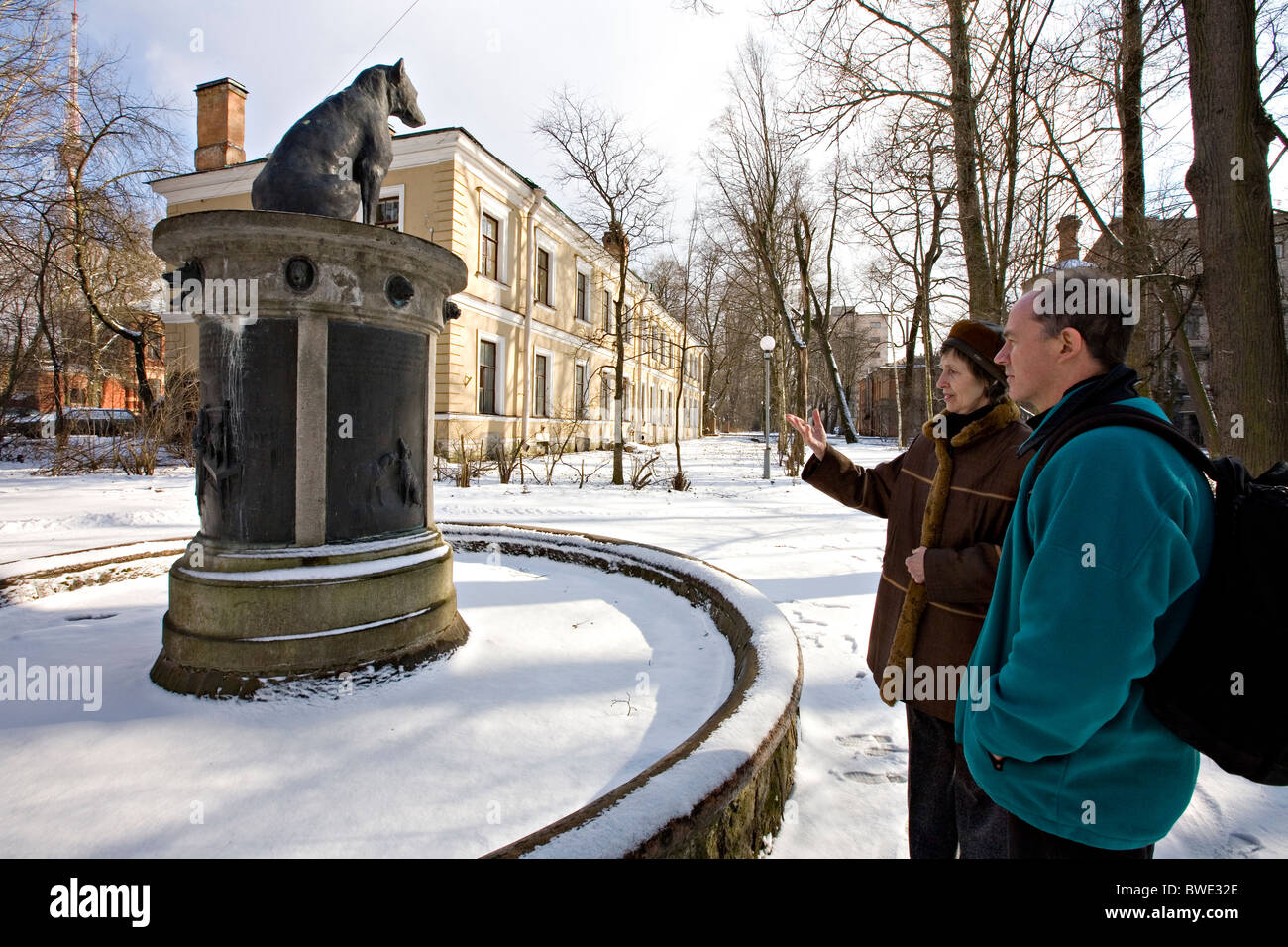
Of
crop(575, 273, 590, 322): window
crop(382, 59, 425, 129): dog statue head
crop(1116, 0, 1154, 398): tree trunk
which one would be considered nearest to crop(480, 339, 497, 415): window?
crop(575, 273, 590, 322): window

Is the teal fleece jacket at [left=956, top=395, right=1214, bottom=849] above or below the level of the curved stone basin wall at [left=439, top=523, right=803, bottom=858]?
above

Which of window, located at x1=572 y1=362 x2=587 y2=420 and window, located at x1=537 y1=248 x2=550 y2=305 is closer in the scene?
window, located at x1=537 y1=248 x2=550 y2=305

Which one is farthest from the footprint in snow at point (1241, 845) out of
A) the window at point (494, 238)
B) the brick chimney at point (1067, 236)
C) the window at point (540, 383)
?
the window at point (540, 383)

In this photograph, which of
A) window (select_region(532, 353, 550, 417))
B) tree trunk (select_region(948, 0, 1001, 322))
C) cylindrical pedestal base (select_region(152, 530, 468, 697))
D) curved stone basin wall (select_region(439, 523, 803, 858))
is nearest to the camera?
curved stone basin wall (select_region(439, 523, 803, 858))

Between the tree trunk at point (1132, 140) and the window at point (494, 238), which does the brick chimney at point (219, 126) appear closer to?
the window at point (494, 238)

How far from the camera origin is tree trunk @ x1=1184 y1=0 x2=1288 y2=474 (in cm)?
476

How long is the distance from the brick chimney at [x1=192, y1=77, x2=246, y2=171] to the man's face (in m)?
26.4

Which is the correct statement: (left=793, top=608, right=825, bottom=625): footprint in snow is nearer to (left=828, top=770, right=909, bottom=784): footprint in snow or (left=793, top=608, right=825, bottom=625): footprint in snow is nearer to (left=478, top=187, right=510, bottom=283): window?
(left=828, top=770, right=909, bottom=784): footprint in snow

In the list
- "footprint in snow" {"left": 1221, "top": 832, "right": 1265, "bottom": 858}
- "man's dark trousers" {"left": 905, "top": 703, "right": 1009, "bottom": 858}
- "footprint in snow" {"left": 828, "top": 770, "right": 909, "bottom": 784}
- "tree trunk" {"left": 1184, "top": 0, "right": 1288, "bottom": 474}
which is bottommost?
"footprint in snow" {"left": 1221, "top": 832, "right": 1265, "bottom": 858}

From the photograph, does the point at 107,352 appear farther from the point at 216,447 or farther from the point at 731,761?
the point at 731,761

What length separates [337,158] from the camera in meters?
4.20

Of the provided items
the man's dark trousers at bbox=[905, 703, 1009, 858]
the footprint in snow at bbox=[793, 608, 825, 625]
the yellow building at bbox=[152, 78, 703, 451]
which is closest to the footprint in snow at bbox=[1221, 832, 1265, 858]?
the man's dark trousers at bbox=[905, 703, 1009, 858]

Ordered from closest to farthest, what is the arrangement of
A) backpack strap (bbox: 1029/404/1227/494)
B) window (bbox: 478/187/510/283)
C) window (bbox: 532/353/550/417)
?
backpack strap (bbox: 1029/404/1227/494), window (bbox: 478/187/510/283), window (bbox: 532/353/550/417)

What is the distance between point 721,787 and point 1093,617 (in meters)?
1.26
